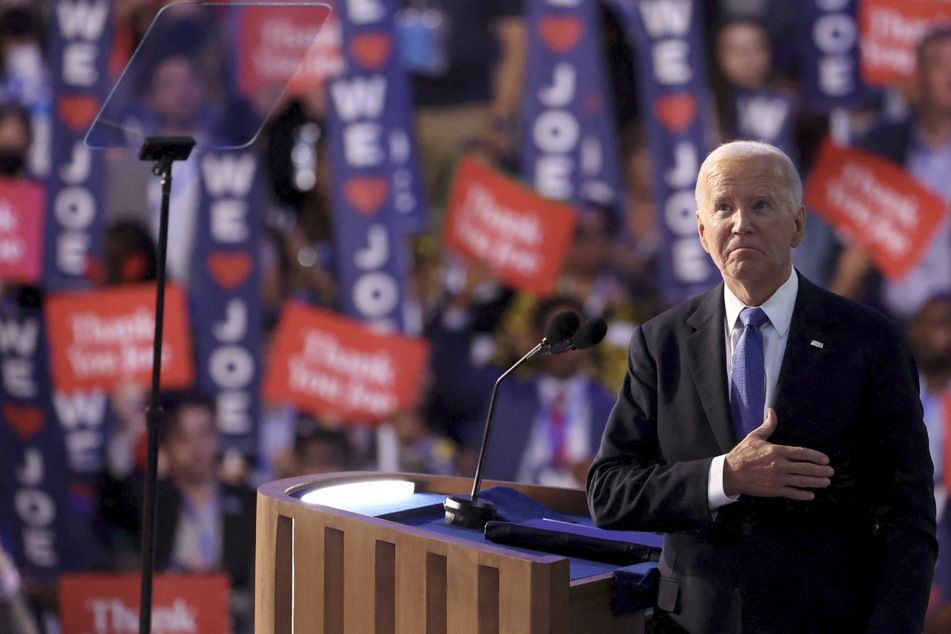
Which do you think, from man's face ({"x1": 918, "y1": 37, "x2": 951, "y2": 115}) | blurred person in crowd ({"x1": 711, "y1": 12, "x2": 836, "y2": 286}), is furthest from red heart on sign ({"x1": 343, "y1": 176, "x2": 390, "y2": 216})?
man's face ({"x1": 918, "y1": 37, "x2": 951, "y2": 115})

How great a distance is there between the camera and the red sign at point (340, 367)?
374 cm

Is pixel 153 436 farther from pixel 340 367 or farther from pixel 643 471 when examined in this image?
pixel 340 367

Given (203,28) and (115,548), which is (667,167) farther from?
(115,548)

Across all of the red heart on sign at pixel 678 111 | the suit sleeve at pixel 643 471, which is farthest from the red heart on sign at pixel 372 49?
the suit sleeve at pixel 643 471

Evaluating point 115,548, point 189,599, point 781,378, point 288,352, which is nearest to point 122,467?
point 115,548

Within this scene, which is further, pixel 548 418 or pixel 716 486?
pixel 548 418

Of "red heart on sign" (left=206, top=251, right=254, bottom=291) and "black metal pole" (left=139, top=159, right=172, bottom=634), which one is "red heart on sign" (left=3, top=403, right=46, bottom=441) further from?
"black metal pole" (left=139, top=159, right=172, bottom=634)

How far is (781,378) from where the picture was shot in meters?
1.13

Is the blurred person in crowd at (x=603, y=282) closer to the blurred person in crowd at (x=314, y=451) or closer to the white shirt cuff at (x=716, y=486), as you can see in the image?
the blurred person in crowd at (x=314, y=451)

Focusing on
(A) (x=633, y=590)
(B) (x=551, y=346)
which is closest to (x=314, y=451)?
(B) (x=551, y=346)

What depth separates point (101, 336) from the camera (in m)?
3.83

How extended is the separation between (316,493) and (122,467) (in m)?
2.32

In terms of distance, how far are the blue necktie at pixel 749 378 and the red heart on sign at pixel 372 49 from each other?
2.88 meters

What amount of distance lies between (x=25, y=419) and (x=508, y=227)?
219 cm
